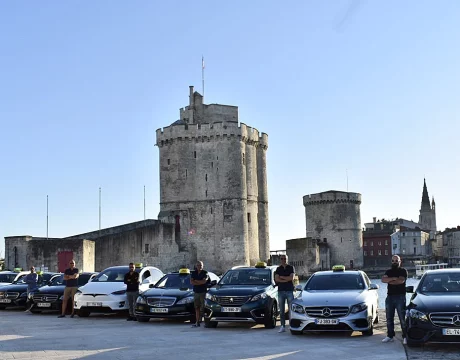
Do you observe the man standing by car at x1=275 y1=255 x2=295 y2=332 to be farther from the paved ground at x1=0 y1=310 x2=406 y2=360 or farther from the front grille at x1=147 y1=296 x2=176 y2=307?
the front grille at x1=147 y1=296 x2=176 y2=307

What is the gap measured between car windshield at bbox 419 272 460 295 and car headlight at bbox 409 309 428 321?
4.01ft

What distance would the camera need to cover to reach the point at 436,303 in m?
11.9

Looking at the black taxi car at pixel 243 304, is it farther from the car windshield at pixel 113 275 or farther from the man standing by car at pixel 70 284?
the man standing by car at pixel 70 284

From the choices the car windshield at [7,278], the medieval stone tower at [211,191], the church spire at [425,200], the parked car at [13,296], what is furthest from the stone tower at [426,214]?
the parked car at [13,296]

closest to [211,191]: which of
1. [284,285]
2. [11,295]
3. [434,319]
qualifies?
[11,295]

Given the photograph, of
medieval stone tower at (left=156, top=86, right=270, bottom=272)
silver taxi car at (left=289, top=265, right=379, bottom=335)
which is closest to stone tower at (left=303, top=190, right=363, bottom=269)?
medieval stone tower at (left=156, top=86, right=270, bottom=272)

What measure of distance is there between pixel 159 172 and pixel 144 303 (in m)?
47.1

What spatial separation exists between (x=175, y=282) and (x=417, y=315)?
799 centimetres

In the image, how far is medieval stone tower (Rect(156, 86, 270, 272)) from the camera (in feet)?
200

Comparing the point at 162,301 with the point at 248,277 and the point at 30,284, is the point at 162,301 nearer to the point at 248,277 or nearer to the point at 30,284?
the point at 248,277

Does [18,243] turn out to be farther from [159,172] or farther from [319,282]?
[319,282]

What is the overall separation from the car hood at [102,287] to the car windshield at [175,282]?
49.9 inches

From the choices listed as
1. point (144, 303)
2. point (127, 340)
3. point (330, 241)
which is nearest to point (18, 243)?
point (144, 303)

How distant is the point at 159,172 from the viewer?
6394 cm
